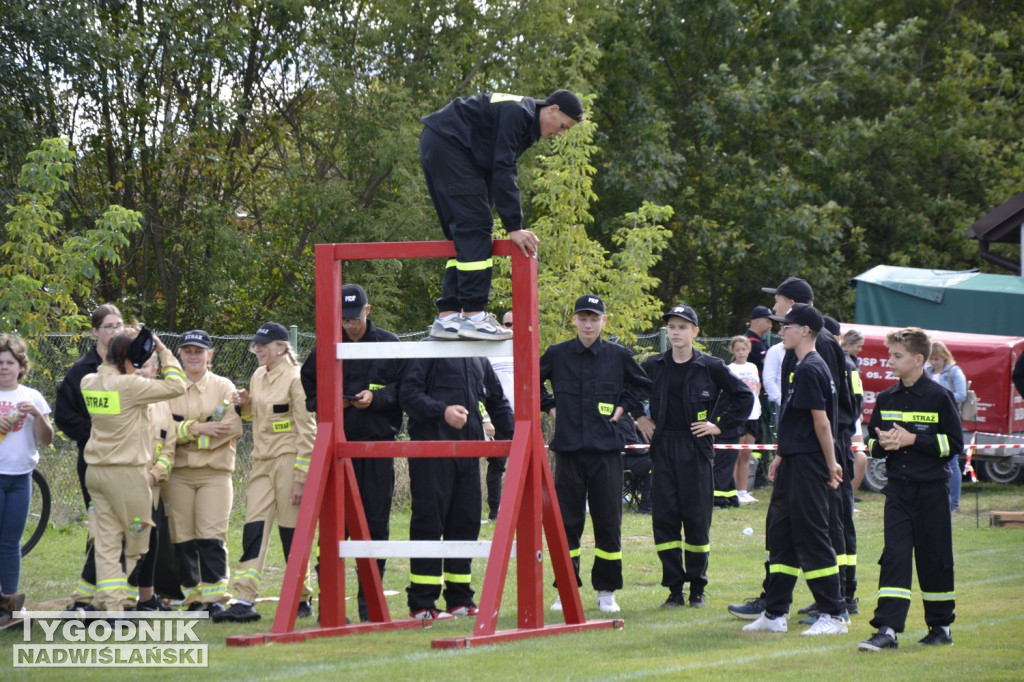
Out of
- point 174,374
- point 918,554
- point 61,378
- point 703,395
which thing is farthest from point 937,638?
point 61,378

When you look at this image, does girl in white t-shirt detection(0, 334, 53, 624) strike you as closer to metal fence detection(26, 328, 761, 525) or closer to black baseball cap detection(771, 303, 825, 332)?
metal fence detection(26, 328, 761, 525)

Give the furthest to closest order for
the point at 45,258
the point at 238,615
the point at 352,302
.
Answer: the point at 45,258, the point at 352,302, the point at 238,615

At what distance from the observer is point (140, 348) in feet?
28.5

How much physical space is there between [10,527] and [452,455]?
3.48 m

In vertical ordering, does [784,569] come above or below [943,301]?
below

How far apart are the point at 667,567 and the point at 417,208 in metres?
14.9

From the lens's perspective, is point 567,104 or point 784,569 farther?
point 784,569

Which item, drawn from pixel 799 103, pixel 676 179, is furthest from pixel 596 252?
pixel 799 103

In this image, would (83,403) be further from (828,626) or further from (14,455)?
(828,626)

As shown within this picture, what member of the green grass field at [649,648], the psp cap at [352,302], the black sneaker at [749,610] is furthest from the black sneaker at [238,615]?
the black sneaker at [749,610]

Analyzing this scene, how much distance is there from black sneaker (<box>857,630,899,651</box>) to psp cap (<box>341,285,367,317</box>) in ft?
13.3

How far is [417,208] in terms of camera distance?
23625mm

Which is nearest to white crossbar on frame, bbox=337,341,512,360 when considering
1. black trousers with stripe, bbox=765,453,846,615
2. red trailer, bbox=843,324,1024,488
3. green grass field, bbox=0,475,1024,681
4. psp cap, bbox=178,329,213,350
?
green grass field, bbox=0,475,1024,681

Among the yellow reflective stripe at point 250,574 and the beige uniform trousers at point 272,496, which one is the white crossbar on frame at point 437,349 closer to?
the beige uniform trousers at point 272,496
